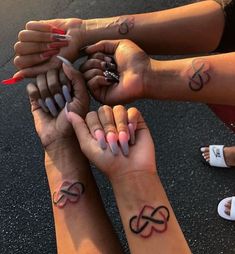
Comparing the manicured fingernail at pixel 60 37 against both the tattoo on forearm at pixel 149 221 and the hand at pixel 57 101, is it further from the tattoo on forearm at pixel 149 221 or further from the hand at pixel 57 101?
the tattoo on forearm at pixel 149 221

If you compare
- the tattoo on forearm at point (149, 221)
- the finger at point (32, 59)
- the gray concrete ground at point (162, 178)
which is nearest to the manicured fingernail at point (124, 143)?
the tattoo on forearm at point (149, 221)

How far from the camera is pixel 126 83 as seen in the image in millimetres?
1324

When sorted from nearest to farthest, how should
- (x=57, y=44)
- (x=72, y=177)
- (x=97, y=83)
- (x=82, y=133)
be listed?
(x=82, y=133)
(x=72, y=177)
(x=97, y=83)
(x=57, y=44)

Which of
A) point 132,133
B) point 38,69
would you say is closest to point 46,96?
point 38,69

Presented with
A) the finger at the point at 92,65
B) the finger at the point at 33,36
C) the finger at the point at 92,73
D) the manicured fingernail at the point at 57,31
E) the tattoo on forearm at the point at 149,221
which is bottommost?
the tattoo on forearm at the point at 149,221

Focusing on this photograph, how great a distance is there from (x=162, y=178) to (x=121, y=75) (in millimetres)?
786

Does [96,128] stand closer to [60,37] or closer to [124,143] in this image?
[124,143]

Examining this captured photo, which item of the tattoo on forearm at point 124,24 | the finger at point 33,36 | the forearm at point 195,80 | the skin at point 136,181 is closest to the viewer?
the skin at point 136,181

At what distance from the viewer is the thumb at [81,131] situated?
1.12 metres

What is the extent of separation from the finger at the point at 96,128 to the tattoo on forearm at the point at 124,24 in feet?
1.58

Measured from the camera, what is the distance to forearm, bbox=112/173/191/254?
3.31 ft

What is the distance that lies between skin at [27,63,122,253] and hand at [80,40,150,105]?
48mm

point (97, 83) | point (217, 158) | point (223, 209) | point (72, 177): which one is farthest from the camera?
point (217, 158)

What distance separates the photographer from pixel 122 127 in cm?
109
